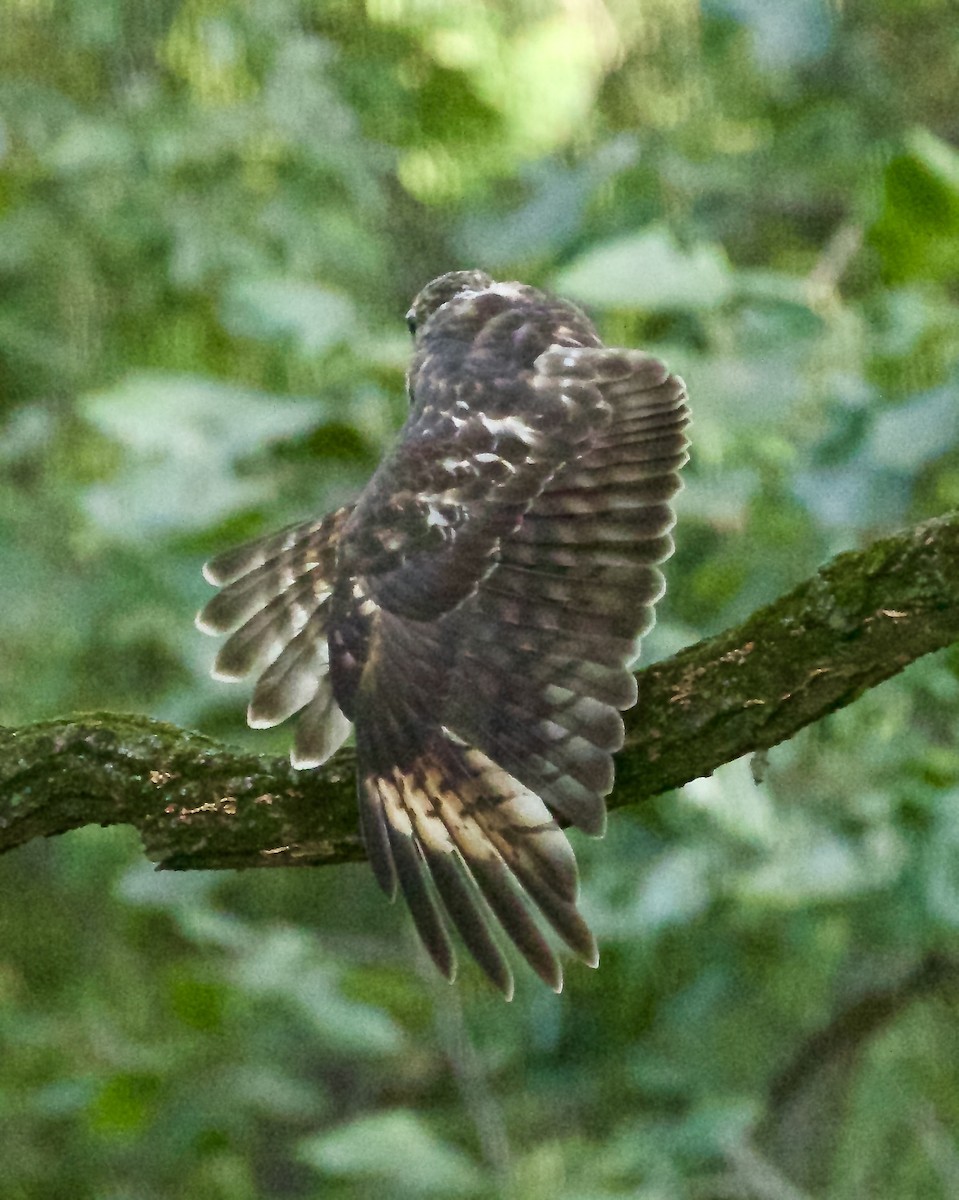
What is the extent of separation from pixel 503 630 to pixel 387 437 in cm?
144

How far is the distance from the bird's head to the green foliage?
0.20m

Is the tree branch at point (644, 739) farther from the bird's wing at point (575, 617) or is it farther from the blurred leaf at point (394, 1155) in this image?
the blurred leaf at point (394, 1155)

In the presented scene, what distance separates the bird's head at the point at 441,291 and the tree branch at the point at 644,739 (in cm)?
82

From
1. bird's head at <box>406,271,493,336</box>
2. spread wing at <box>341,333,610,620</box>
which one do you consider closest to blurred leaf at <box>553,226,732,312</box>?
bird's head at <box>406,271,493,336</box>

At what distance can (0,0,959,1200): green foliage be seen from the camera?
3531mm

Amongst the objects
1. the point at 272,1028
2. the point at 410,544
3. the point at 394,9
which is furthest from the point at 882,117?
the point at 410,544

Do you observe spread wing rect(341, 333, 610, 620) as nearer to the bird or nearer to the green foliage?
the bird

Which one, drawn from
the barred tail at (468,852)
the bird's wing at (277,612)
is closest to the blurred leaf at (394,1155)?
the bird's wing at (277,612)

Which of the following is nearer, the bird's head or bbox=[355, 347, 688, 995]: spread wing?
bbox=[355, 347, 688, 995]: spread wing

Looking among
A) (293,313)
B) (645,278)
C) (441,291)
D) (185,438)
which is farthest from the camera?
(293,313)

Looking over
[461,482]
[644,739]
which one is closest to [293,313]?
[461,482]

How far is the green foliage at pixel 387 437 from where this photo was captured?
11.6 feet

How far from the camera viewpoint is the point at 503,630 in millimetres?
2395

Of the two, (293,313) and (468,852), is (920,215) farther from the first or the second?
(468,852)
